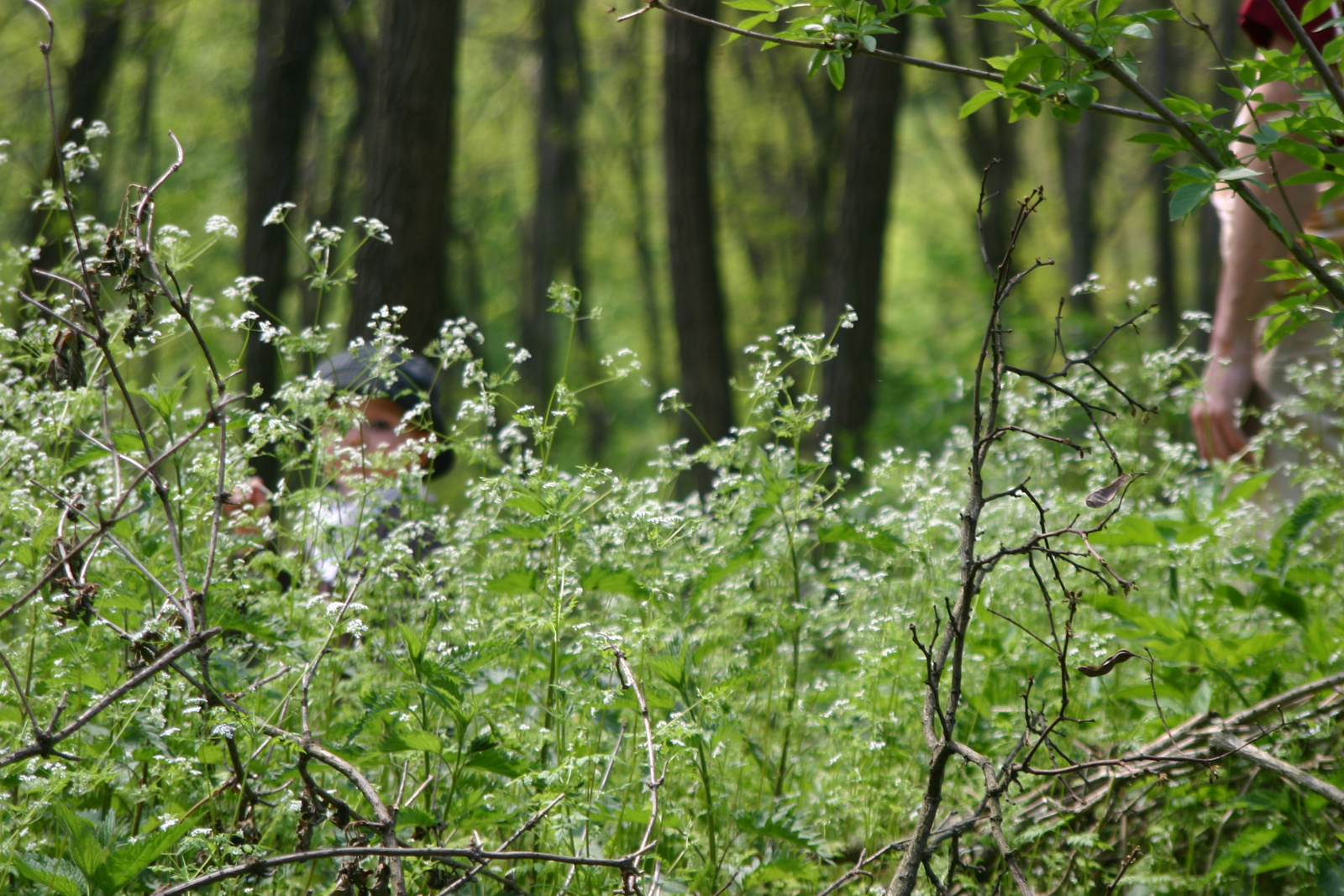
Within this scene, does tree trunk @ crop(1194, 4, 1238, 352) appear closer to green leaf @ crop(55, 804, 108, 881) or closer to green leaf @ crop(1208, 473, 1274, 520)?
green leaf @ crop(1208, 473, 1274, 520)

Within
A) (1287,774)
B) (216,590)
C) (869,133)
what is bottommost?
(1287,774)

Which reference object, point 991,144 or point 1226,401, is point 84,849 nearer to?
point 1226,401

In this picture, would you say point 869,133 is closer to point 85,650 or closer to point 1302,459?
point 1302,459

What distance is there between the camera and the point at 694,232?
7930 millimetres

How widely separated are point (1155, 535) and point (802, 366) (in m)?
12.8

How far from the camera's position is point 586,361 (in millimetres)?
18016

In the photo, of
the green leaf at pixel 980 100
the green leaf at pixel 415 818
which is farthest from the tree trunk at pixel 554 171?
the green leaf at pixel 415 818

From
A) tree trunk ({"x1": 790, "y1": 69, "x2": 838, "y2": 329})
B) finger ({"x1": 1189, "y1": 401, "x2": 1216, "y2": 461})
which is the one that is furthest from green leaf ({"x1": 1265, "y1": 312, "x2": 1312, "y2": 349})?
tree trunk ({"x1": 790, "y1": 69, "x2": 838, "y2": 329})

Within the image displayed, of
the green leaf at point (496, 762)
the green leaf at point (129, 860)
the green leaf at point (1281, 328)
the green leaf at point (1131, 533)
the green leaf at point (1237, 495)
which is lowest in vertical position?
the green leaf at point (129, 860)

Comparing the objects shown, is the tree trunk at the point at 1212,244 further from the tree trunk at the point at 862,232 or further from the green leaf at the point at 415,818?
the green leaf at the point at 415,818

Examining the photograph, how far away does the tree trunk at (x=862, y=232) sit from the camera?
7293 mm

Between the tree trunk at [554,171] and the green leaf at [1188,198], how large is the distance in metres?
10.7

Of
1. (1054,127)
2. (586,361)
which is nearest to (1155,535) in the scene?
(1054,127)

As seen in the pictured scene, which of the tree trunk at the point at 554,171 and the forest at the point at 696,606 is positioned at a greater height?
the tree trunk at the point at 554,171
